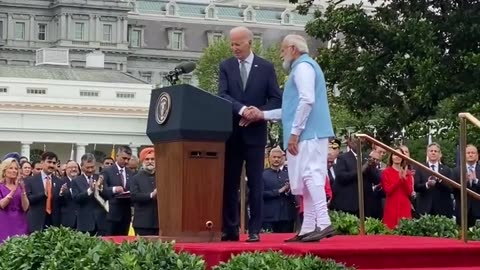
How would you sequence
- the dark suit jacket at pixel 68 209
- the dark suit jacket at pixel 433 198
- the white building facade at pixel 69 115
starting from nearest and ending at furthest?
the dark suit jacket at pixel 433 198 → the dark suit jacket at pixel 68 209 → the white building facade at pixel 69 115

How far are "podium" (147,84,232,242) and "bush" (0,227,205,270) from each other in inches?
41.4

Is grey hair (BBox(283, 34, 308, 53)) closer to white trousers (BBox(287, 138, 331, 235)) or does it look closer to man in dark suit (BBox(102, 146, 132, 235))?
white trousers (BBox(287, 138, 331, 235))

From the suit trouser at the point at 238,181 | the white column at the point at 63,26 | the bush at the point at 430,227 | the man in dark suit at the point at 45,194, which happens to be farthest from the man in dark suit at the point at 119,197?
the white column at the point at 63,26

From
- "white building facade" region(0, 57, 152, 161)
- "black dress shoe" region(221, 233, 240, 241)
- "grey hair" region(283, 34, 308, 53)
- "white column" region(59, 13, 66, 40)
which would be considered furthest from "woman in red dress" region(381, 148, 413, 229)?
"white column" region(59, 13, 66, 40)

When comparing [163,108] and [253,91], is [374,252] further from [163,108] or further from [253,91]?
[163,108]

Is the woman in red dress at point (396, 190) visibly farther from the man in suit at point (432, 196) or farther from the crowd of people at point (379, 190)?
the man in suit at point (432, 196)

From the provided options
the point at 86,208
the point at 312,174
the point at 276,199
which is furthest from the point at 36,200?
the point at 312,174

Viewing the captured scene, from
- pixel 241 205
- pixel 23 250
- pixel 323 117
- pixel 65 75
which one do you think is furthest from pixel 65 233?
pixel 65 75

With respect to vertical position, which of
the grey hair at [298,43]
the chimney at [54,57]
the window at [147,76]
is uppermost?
the window at [147,76]

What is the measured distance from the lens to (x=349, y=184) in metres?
16.8

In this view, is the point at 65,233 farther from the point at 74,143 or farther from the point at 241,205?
the point at 74,143

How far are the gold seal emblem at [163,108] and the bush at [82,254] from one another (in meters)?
1.33

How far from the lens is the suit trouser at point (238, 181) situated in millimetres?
11297

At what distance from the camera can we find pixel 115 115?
76375 millimetres
